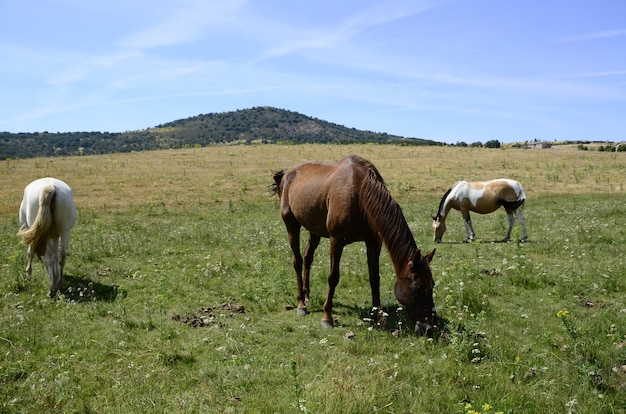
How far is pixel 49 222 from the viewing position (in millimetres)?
8219

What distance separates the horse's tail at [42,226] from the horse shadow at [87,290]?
0.99 metres

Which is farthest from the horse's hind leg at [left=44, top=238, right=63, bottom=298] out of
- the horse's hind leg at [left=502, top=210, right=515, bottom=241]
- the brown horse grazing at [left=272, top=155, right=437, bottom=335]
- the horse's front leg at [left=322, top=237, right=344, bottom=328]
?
the horse's hind leg at [left=502, top=210, right=515, bottom=241]

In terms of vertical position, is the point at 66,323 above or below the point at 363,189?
below

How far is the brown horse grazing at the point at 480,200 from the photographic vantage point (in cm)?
1441

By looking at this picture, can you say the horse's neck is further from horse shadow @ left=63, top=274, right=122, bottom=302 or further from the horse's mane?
horse shadow @ left=63, top=274, right=122, bottom=302

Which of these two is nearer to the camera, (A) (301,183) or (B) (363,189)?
(B) (363,189)

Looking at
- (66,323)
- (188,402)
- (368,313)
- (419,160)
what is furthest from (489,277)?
(419,160)

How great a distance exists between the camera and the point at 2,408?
446 cm

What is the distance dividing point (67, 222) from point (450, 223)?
48.4 ft

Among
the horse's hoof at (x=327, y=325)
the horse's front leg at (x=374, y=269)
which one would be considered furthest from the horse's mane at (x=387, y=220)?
the horse's hoof at (x=327, y=325)

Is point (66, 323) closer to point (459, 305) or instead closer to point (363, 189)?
point (363, 189)

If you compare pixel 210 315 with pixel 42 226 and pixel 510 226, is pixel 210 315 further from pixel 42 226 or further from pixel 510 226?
pixel 510 226

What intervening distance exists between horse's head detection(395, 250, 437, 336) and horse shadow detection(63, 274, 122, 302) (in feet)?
18.5

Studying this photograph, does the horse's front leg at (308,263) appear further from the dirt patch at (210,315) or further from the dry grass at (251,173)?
the dry grass at (251,173)
